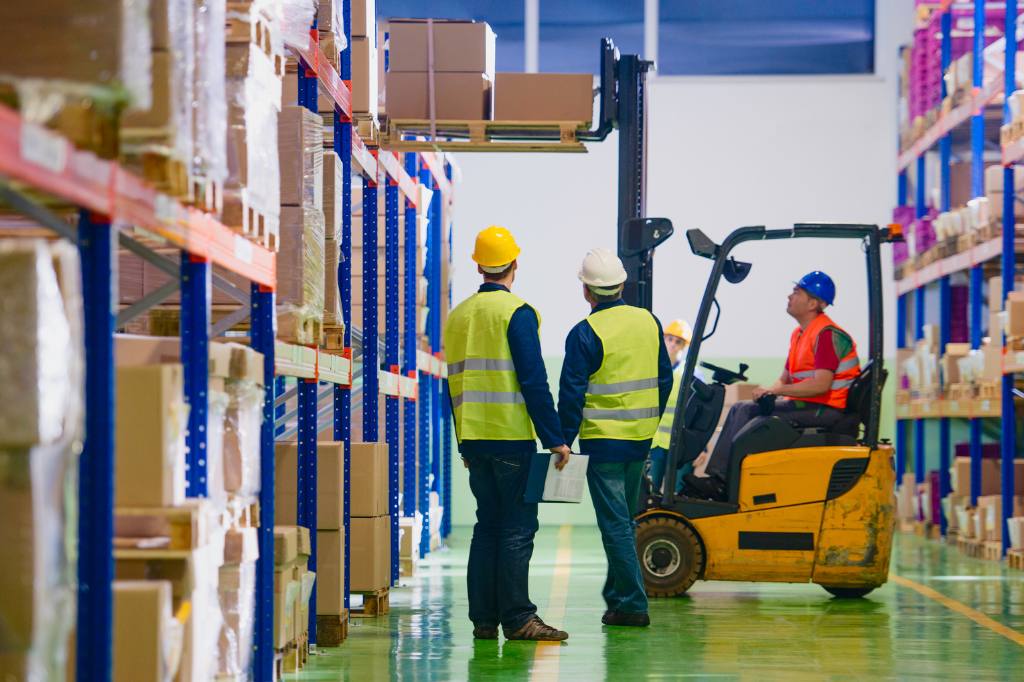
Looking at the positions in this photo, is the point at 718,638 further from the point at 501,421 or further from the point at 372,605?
the point at 372,605

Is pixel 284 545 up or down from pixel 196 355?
down

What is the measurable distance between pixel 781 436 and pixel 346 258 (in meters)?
3.05

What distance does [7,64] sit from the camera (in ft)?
11.8

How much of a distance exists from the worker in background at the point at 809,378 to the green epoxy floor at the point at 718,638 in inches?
36.4

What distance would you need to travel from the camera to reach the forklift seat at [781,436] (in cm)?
947

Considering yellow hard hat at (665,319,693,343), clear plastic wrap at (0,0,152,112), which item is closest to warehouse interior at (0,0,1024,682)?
clear plastic wrap at (0,0,152,112)

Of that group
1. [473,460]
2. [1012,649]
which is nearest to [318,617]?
[473,460]

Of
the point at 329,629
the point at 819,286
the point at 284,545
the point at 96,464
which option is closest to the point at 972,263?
the point at 819,286

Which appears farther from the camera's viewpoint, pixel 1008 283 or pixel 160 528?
pixel 1008 283

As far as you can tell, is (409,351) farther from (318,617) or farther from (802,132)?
(802,132)

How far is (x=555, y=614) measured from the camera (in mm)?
8805

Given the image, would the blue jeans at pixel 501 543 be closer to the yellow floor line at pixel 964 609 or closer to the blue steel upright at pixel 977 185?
the yellow floor line at pixel 964 609

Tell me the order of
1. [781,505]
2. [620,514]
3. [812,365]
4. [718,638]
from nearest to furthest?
[718,638], [620,514], [781,505], [812,365]

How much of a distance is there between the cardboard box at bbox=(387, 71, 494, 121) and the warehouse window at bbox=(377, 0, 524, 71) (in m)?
9.35
